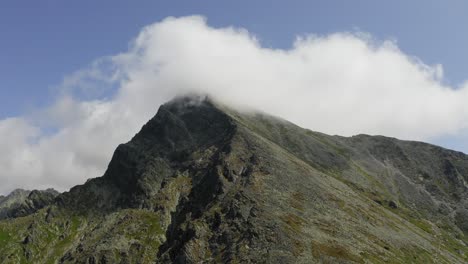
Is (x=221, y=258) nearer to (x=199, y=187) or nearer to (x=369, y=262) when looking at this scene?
(x=369, y=262)

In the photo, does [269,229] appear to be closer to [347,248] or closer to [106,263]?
[347,248]

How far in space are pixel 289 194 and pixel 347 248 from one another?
3656cm

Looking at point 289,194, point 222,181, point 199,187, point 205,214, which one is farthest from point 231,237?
point 199,187

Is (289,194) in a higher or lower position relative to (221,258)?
higher

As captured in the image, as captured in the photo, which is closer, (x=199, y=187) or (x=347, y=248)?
(x=347, y=248)

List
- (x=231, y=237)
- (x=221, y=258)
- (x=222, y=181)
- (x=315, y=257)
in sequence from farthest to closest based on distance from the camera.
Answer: (x=222, y=181), (x=231, y=237), (x=221, y=258), (x=315, y=257)

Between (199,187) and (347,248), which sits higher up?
(199,187)

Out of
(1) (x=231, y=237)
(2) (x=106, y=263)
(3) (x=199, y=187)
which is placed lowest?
(2) (x=106, y=263)

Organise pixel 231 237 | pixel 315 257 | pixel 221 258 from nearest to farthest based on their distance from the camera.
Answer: pixel 315 257 → pixel 221 258 → pixel 231 237

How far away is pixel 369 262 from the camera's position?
4793 inches

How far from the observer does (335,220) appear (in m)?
149

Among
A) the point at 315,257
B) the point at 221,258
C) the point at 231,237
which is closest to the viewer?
the point at 315,257

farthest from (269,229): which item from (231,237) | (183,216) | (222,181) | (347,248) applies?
(183,216)

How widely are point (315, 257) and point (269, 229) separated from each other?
17.8 m
